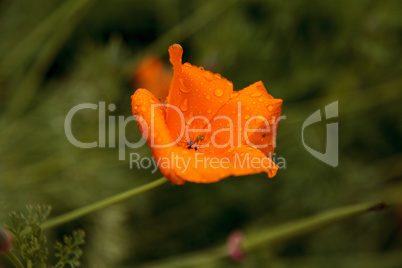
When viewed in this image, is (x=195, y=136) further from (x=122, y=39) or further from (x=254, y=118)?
(x=122, y=39)

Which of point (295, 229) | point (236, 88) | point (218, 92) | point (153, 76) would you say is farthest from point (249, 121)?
point (236, 88)

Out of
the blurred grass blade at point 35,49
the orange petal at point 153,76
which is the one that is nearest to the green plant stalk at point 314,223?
the orange petal at point 153,76

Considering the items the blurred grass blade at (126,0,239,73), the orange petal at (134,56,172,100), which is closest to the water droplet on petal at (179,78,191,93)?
the orange petal at (134,56,172,100)

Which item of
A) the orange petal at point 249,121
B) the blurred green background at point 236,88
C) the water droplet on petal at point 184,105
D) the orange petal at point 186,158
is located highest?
the blurred green background at point 236,88

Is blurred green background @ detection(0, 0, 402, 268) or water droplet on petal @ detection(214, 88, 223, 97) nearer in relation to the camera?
water droplet on petal @ detection(214, 88, 223, 97)

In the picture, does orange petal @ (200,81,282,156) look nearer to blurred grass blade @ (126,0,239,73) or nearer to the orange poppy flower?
the orange poppy flower

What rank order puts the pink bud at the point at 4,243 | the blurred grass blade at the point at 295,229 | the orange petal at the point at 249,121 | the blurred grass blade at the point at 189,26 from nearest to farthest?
the pink bud at the point at 4,243
the orange petal at the point at 249,121
the blurred grass blade at the point at 295,229
the blurred grass blade at the point at 189,26

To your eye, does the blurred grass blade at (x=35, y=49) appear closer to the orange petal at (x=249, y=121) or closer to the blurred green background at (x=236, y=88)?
the blurred green background at (x=236, y=88)
